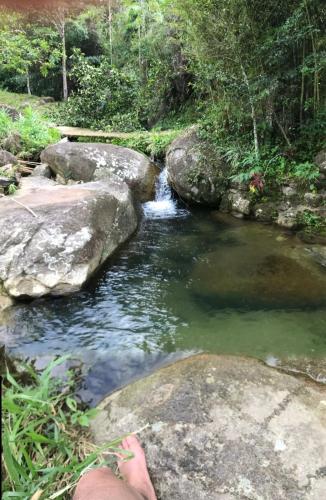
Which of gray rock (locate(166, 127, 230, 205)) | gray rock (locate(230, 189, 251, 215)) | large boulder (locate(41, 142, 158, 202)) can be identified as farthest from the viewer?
large boulder (locate(41, 142, 158, 202))

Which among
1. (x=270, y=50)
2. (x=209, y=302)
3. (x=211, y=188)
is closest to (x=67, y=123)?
(x=211, y=188)

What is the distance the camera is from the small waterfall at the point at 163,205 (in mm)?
7652

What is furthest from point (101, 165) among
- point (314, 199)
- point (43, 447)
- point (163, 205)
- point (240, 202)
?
point (43, 447)

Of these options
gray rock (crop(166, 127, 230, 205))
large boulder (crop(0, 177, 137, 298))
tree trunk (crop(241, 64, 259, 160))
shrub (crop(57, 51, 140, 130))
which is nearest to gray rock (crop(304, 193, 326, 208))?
tree trunk (crop(241, 64, 259, 160))

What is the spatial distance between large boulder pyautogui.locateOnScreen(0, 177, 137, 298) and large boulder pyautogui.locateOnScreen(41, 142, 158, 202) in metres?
1.88

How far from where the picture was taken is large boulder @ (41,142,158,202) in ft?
26.3

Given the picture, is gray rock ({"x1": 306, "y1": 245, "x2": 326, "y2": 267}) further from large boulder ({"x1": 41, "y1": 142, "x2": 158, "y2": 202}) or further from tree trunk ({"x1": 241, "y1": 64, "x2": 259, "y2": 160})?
large boulder ({"x1": 41, "y1": 142, "x2": 158, "y2": 202})

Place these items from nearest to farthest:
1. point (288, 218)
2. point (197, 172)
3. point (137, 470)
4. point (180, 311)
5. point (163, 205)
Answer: point (137, 470), point (180, 311), point (288, 218), point (197, 172), point (163, 205)

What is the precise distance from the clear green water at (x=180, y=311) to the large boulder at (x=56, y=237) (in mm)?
227

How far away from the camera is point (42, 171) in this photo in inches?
326

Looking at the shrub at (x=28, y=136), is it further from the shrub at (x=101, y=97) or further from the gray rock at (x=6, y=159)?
the shrub at (x=101, y=97)

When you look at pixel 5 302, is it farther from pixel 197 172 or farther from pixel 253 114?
pixel 253 114

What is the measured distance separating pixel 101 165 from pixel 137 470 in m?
6.77

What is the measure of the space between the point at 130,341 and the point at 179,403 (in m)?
1.14
